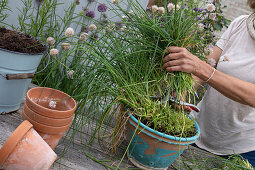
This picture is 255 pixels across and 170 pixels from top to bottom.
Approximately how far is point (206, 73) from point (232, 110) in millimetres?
634

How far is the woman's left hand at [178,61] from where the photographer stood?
1092mm

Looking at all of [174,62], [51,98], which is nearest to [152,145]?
[174,62]

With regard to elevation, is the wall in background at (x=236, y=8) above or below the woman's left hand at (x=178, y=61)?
above

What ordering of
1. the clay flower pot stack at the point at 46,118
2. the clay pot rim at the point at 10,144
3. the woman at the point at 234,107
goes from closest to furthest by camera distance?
the clay pot rim at the point at 10,144, the clay flower pot stack at the point at 46,118, the woman at the point at 234,107

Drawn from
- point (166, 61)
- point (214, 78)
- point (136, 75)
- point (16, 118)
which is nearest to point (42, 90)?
point (16, 118)

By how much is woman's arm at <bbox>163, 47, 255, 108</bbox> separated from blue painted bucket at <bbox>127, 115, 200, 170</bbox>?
321 mm

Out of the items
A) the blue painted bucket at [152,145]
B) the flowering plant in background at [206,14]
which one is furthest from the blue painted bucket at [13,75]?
the flowering plant in background at [206,14]

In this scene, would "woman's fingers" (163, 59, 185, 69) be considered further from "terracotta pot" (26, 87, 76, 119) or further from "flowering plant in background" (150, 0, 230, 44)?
"terracotta pot" (26, 87, 76, 119)

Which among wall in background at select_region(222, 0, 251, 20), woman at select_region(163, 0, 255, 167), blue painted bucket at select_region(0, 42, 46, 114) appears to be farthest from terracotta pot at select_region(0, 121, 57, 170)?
wall in background at select_region(222, 0, 251, 20)

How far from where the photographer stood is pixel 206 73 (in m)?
1.25

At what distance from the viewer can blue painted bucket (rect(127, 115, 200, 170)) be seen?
37.9 inches

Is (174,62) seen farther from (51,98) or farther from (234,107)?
(234,107)

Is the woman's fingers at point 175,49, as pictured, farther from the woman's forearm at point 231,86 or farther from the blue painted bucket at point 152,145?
the blue painted bucket at point 152,145

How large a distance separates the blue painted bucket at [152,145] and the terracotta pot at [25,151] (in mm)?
343
